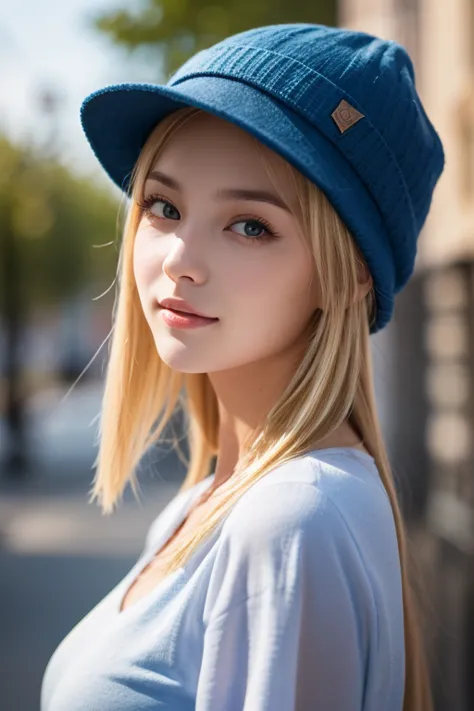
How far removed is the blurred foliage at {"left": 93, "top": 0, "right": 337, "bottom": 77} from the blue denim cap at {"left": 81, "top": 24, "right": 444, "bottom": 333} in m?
8.37

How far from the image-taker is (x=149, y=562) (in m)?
1.91

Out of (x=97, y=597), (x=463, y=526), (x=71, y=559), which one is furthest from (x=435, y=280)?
(x=71, y=559)

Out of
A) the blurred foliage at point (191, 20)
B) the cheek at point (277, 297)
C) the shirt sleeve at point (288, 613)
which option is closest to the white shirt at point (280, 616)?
the shirt sleeve at point (288, 613)

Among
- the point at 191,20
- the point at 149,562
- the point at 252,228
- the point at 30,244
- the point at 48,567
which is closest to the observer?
the point at 252,228

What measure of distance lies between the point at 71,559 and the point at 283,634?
844 cm

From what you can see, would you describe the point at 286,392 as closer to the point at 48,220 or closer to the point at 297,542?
the point at 297,542

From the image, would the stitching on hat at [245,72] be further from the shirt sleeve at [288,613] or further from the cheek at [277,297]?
the shirt sleeve at [288,613]

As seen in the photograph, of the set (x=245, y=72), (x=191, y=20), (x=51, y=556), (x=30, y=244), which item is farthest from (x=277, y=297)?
(x=30, y=244)

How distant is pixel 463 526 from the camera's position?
6395 mm

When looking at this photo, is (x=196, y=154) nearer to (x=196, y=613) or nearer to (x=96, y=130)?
(x=96, y=130)

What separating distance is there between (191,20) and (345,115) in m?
9.10

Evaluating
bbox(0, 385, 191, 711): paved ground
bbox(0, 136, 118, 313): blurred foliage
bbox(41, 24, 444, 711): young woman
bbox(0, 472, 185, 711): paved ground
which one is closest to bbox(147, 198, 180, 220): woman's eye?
bbox(41, 24, 444, 711): young woman

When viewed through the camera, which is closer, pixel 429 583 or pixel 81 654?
pixel 81 654

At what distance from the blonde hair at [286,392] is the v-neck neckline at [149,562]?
41 mm
